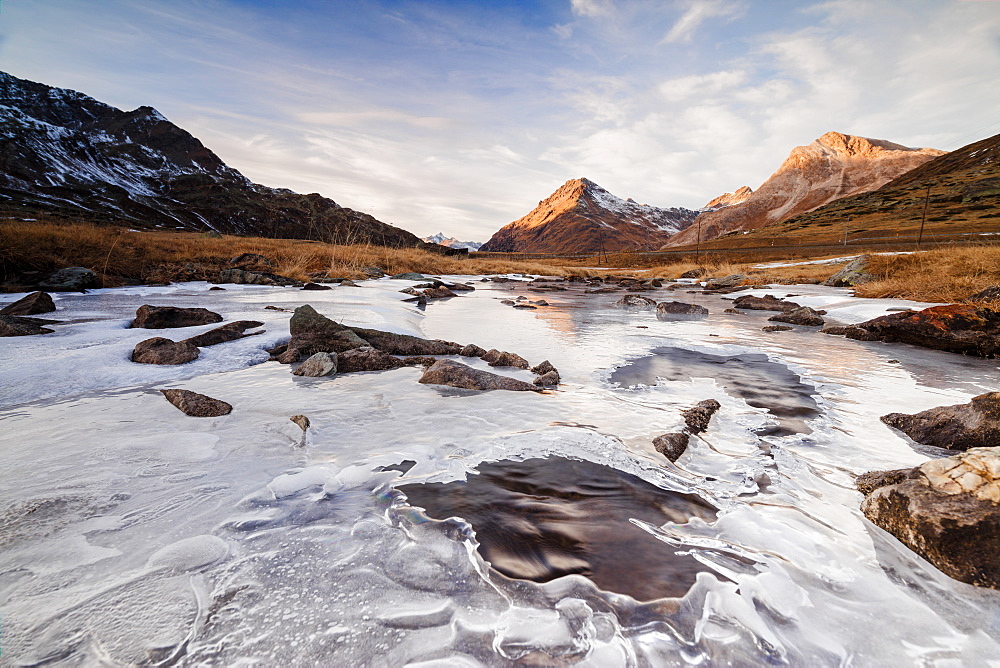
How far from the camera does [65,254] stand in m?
8.57

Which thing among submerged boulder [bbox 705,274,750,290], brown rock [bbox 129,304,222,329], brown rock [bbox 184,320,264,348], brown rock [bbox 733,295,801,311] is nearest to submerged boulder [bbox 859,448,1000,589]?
brown rock [bbox 184,320,264,348]

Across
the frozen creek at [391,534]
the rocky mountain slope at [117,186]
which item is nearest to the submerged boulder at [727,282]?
the frozen creek at [391,534]

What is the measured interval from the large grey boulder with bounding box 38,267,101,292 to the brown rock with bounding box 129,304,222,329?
402 centimetres

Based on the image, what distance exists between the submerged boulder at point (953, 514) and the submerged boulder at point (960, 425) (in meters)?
1.03

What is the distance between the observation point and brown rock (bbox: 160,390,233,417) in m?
2.70

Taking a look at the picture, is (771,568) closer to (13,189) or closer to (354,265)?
(354,265)

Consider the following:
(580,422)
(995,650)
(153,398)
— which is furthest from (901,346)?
(153,398)

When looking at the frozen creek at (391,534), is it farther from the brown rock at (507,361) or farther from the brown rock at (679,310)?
the brown rock at (679,310)

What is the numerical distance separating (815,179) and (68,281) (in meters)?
180

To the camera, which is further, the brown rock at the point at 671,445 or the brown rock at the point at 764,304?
the brown rock at the point at 764,304

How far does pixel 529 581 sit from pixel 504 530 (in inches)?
12.8

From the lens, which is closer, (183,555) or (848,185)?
(183,555)

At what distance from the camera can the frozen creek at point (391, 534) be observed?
1.16 metres

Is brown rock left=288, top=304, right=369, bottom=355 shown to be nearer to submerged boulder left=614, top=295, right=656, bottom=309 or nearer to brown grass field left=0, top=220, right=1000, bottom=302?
brown grass field left=0, top=220, right=1000, bottom=302
